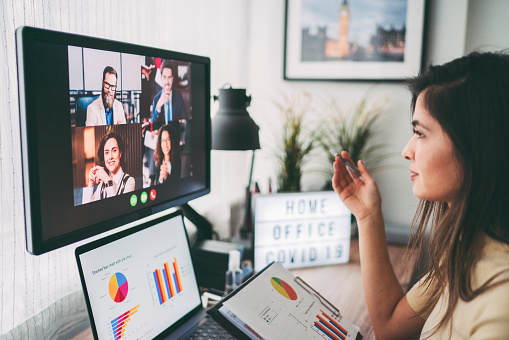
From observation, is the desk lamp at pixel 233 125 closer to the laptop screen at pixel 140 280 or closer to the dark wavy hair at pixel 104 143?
the laptop screen at pixel 140 280

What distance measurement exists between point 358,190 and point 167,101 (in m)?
0.64

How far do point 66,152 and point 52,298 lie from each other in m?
0.52

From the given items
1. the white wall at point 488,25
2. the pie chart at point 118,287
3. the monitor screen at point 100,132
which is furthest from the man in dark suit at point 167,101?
the white wall at point 488,25

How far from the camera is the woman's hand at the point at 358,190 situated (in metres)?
1.26

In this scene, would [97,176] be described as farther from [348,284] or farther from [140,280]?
[348,284]

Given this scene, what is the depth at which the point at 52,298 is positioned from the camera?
111cm

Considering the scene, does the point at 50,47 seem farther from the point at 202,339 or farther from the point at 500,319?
the point at 500,319

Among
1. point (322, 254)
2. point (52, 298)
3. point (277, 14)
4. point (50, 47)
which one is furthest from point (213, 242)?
point (277, 14)

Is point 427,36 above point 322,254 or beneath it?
above

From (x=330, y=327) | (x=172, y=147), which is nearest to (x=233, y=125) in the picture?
(x=172, y=147)

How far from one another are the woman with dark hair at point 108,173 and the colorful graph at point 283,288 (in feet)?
1.48

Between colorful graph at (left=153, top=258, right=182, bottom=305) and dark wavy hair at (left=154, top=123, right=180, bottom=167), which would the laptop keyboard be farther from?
dark wavy hair at (left=154, top=123, right=180, bottom=167)

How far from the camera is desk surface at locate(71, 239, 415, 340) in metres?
1.27

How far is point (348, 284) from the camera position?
154 centimetres
